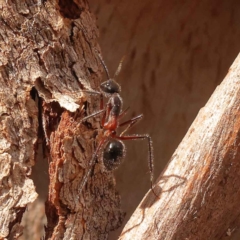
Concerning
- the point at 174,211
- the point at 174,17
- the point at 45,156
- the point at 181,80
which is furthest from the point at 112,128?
the point at 174,17

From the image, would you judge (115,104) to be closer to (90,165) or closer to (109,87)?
(109,87)

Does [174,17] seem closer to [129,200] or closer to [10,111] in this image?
[129,200]

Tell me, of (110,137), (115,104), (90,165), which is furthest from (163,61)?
(90,165)

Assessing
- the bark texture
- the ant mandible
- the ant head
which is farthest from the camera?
the bark texture

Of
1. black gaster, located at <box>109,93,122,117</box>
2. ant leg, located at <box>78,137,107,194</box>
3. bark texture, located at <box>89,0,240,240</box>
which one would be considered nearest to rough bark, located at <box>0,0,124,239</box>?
ant leg, located at <box>78,137,107,194</box>

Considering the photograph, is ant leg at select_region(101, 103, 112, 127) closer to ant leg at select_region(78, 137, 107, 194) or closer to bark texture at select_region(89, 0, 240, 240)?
ant leg at select_region(78, 137, 107, 194)

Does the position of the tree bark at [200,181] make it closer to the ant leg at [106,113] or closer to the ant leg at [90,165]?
the ant leg at [90,165]
